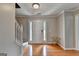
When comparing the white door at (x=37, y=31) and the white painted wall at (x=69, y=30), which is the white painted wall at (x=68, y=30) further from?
the white door at (x=37, y=31)

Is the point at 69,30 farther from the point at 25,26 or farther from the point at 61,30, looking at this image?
the point at 25,26

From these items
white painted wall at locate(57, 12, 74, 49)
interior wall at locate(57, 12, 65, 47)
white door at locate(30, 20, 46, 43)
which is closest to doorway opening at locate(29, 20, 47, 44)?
white door at locate(30, 20, 46, 43)

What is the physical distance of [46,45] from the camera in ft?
15.9

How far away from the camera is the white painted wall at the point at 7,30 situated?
2.50 meters

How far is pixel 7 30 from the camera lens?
258cm

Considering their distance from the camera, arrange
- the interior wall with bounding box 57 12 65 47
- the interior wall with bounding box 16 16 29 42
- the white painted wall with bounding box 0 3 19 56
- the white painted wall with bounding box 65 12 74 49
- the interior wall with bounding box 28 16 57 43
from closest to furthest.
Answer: the white painted wall with bounding box 0 3 19 56 < the interior wall with bounding box 16 16 29 42 < the white painted wall with bounding box 65 12 74 49 < the interior wall with bounding box 57 12 65 47 < the interior wall with bounding box 28 16 57 43

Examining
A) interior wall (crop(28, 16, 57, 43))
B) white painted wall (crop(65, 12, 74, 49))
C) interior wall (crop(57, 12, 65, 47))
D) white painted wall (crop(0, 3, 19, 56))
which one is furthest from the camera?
interior wall (crop(28, 16, 57, 43))

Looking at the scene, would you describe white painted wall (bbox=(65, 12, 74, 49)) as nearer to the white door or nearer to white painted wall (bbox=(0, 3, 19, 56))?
the white door

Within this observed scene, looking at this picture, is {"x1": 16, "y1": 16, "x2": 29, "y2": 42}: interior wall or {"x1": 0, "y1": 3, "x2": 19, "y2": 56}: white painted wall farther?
{"x1": 16, "y1": 16, "x2": 29, "y2": 42}: interior wall

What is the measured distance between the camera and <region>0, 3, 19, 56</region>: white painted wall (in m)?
2.50

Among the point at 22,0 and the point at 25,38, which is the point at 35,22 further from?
the point at 22,0

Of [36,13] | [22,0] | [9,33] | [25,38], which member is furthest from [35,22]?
[22,0]

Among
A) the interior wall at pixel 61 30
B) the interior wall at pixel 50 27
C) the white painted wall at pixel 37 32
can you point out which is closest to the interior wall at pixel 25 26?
the white painted wall at pixel 37 32

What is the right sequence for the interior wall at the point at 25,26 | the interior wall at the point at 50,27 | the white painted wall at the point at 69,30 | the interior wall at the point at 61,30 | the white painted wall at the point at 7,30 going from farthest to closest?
1. the interior wall at the point at 50,27
2. the interior wall at the point at 61,30
3. the white painted wall at the point at 69,30
4. the interior wall at the point at 25,26
5. the white painted wall at the point at 7,30
